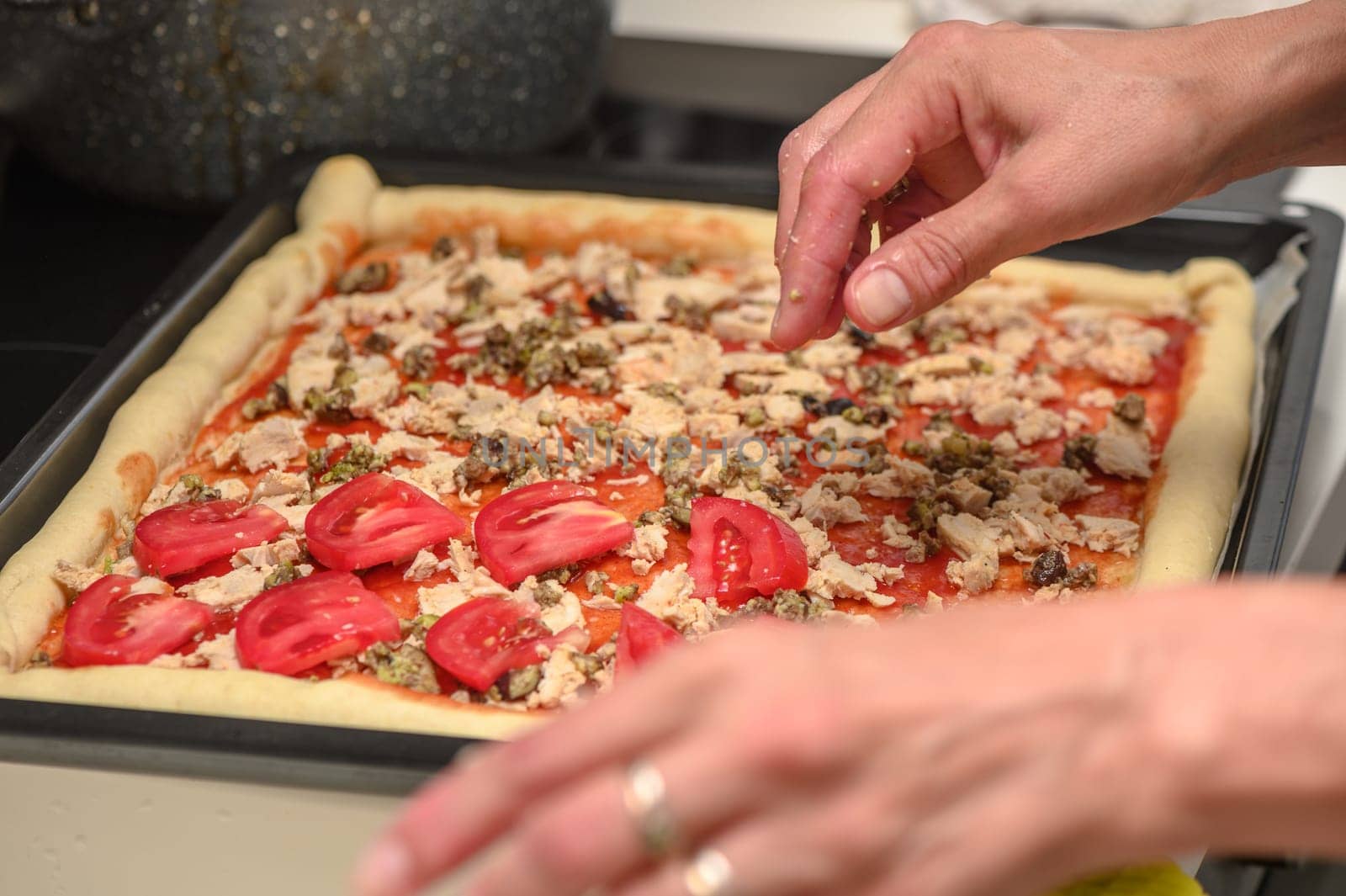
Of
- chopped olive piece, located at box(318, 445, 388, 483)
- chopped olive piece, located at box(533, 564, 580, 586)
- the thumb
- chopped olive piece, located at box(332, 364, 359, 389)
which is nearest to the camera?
the thumb

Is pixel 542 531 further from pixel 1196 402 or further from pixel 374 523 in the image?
pixel 1196 402

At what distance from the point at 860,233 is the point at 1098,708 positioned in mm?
1427

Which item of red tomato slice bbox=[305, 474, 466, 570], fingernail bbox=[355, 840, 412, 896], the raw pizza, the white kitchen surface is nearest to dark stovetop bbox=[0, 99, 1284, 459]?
the raw pizza

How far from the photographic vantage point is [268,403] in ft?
8.53

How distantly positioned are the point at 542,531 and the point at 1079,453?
3.78 ft

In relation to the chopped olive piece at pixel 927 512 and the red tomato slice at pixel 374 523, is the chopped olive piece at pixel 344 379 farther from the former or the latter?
the chopped olive piece at pixel 927 512

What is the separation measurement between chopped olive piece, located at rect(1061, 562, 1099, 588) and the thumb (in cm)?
60

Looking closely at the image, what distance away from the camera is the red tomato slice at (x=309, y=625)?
1.95 metres

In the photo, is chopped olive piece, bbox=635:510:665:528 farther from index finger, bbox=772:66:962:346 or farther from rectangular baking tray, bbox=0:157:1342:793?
rectangular baking tray, bbox=0:157:1342:793

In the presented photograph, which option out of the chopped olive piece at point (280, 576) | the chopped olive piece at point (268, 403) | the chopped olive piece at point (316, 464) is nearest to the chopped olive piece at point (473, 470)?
the chopped olive piece at point (316, 464)

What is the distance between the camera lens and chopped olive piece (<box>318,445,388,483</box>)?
238 centimetres

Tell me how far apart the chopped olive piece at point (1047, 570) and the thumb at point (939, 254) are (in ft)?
1.86

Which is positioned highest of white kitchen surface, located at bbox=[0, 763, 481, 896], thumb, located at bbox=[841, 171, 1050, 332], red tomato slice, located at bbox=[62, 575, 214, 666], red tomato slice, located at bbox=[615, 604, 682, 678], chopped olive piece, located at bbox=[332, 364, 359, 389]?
thumb, located at bbox=[841, 171, 1050, 332]

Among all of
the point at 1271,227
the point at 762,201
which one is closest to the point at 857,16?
the point at 762,201
